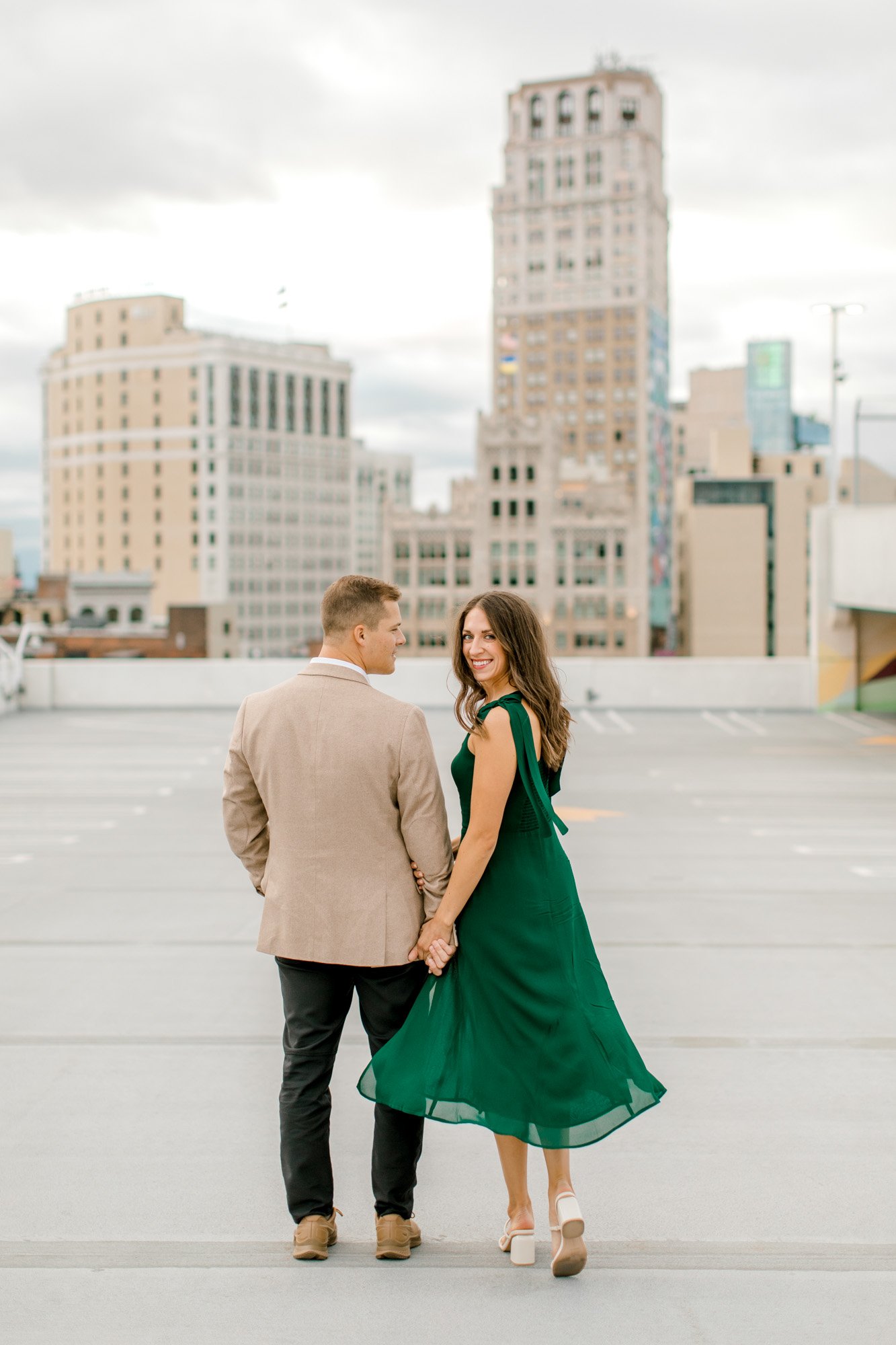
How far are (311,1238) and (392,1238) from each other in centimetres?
22

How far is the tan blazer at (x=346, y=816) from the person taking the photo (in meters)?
3.62

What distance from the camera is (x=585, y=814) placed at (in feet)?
45.0

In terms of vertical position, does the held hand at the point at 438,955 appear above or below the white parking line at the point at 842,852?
above

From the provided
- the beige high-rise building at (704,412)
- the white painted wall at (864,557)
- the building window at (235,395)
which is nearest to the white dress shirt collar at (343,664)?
the white painted wall at (864,557)

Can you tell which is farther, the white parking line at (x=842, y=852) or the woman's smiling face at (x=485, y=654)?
the white parking line at (x=842, y=852)

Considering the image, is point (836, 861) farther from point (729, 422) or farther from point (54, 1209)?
point (729, 422)

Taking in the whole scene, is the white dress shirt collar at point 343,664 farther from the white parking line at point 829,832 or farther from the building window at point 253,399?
the building window at point 253,399

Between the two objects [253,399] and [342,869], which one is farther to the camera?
[253,399]

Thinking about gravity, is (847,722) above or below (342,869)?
below

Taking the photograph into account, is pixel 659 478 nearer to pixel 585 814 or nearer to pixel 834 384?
pixel 834 384

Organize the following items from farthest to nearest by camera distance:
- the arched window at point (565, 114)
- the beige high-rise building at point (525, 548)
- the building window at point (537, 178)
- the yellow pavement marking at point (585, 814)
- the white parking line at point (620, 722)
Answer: the building window at point (537, 178), the arched window at point (565, 114), the beige high-rise building at point (525, 548), the white parking line at point (620, 722), the yellow pavement marking at point (585, 814)

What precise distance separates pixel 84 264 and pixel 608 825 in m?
164

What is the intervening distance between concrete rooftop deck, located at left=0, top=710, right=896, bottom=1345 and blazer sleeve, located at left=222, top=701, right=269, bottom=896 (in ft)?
3.62

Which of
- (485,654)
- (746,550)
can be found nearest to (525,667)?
(485,654)
